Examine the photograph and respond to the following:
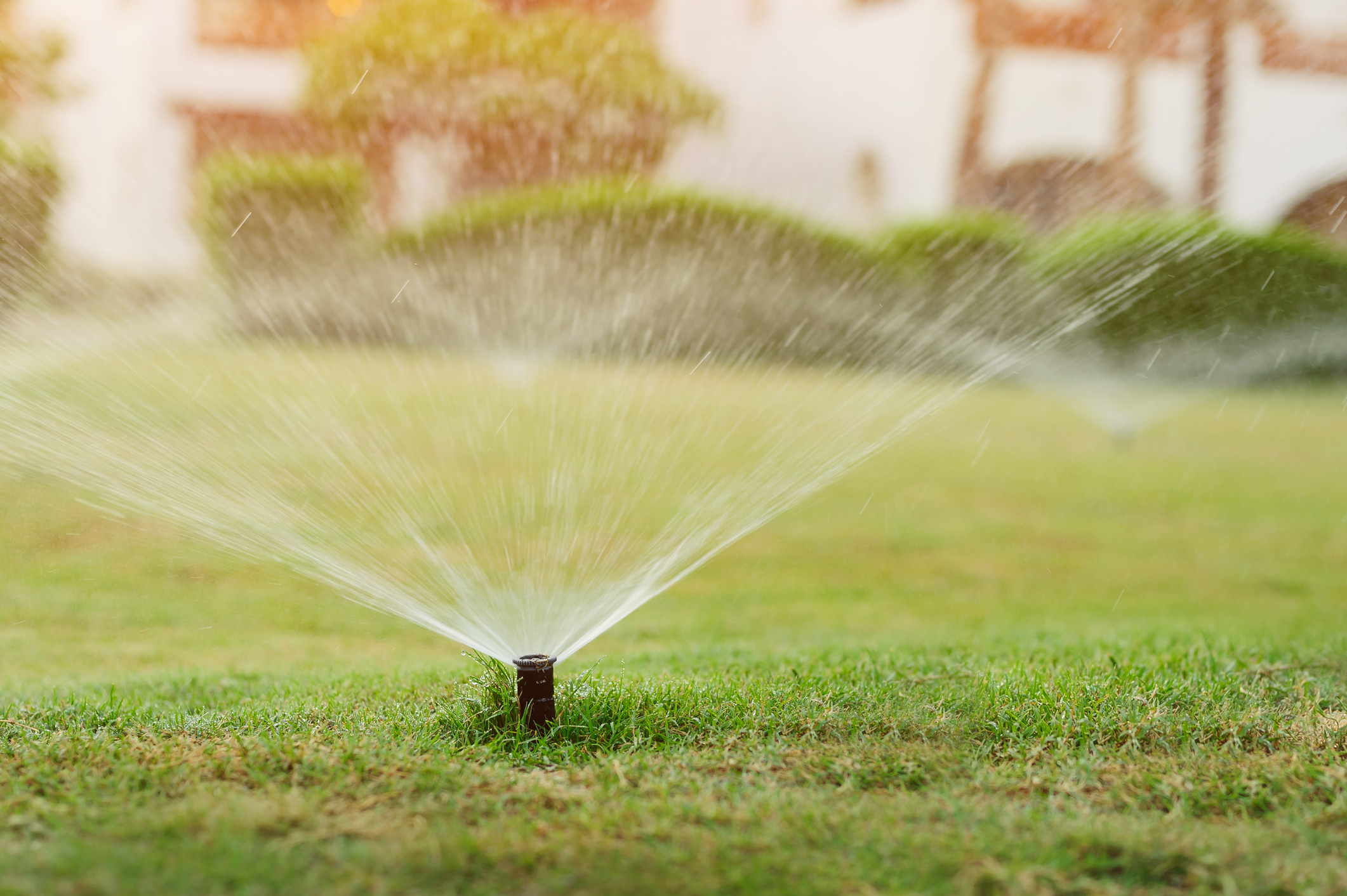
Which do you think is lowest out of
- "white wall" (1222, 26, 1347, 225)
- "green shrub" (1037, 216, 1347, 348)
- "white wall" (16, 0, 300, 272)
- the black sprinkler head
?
the black sprinkler head

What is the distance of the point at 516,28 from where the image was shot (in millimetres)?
16344

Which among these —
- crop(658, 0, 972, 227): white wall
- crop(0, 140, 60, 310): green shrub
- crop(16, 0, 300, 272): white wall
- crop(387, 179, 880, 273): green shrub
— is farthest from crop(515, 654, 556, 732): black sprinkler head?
crop(16, 0, 300, 272): white wall

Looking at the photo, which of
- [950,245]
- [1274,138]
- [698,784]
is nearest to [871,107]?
[950,245]

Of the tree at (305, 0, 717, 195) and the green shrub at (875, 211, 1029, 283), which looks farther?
the tree at (305, 0, 717, 195)

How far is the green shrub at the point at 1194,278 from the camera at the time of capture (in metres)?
12.4

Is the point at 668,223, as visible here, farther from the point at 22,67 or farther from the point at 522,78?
the point at 22,67

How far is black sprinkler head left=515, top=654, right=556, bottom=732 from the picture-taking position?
2.87 metres

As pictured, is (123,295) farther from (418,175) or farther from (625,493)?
(625,493)

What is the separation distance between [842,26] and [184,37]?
1082 centimetres

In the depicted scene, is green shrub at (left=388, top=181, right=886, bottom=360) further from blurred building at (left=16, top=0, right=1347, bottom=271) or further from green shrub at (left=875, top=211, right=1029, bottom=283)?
blurred building at (left=16, top=0, right=1347, bottom=271)

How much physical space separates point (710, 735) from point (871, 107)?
1594 centimetres

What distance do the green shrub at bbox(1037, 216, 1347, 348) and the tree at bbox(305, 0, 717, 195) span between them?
628 cm

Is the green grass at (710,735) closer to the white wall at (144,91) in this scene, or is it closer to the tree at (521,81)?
the tree at (521,81)

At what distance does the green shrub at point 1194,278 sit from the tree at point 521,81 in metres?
6.28
